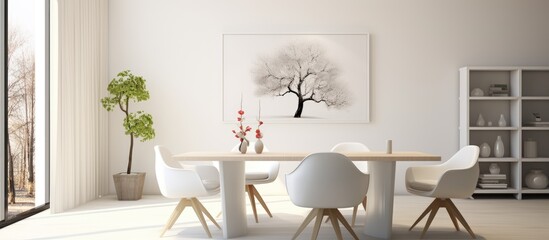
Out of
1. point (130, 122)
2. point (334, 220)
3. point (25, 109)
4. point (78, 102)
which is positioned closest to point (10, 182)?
point (25, 109)

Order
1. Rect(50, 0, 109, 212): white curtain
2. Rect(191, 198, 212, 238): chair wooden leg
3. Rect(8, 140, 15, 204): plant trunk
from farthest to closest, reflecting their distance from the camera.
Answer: Rect(50, 0, 109, 212): white curtain < Rect(8, 140, 15, 204): plant trunk < Rect(191, 198, 212, 238): chair wooden leg

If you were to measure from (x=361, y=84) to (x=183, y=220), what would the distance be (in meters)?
3.10

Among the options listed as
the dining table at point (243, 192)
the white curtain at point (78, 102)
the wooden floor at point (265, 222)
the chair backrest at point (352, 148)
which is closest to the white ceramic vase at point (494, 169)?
the wooden floor at point (265, 222)

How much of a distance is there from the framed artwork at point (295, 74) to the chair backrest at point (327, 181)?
325 cm

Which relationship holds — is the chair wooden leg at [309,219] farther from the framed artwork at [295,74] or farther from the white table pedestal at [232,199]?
the framed artwork at [295,74]

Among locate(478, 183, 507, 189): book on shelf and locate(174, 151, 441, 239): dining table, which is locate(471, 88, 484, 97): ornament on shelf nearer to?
locate(478, 183, 507, 189): book on shelf

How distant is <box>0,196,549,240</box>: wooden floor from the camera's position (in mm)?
4795

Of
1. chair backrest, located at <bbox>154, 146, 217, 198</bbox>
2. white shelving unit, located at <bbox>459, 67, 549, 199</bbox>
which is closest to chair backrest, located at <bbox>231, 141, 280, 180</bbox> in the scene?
chair backrest, located at <bbox>154, 146, 217, 198</bbox>

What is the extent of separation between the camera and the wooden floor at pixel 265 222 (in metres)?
4.79

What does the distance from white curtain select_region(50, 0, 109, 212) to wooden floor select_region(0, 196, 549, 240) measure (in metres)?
0.33

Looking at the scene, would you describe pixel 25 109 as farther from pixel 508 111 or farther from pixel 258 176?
pixel 508 111

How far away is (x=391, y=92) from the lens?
24.3 feet

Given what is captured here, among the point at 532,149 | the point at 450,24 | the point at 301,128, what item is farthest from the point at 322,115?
the point at 532,149

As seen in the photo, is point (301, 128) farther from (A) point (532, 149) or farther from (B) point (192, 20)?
(A) point (532, 149)
